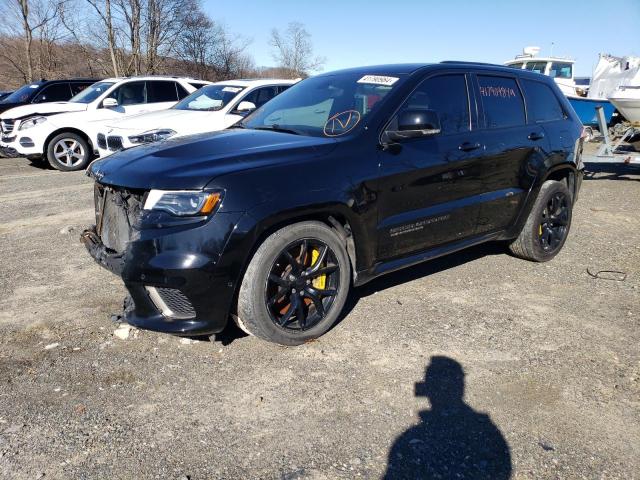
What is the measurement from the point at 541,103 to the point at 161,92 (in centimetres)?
878

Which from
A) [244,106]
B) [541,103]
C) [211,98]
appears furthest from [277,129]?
[211,98]

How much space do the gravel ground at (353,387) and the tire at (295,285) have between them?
180 millimetres

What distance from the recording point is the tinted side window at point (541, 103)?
4.74m

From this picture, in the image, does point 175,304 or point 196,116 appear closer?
point 175,304

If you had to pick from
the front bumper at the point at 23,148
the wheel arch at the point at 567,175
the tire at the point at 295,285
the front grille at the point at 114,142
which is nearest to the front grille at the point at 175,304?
the tire at the point at 295,285

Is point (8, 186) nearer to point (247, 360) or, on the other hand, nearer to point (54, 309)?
point (54, 309)

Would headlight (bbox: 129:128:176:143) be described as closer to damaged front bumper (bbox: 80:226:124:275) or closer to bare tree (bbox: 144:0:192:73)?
damaged front bumper (bbox: 80:226:124:275)

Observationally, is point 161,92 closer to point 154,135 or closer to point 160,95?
point 160,95

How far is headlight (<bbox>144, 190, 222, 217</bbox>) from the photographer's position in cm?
283

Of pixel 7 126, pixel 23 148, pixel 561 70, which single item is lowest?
pixel 23 148

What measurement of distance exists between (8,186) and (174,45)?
24637 mm

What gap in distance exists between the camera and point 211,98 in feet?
29.9

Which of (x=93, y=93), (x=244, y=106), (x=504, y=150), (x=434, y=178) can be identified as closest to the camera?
(x=434, y=178)

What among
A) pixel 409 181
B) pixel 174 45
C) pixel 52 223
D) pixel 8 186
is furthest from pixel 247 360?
pixel 174 45
